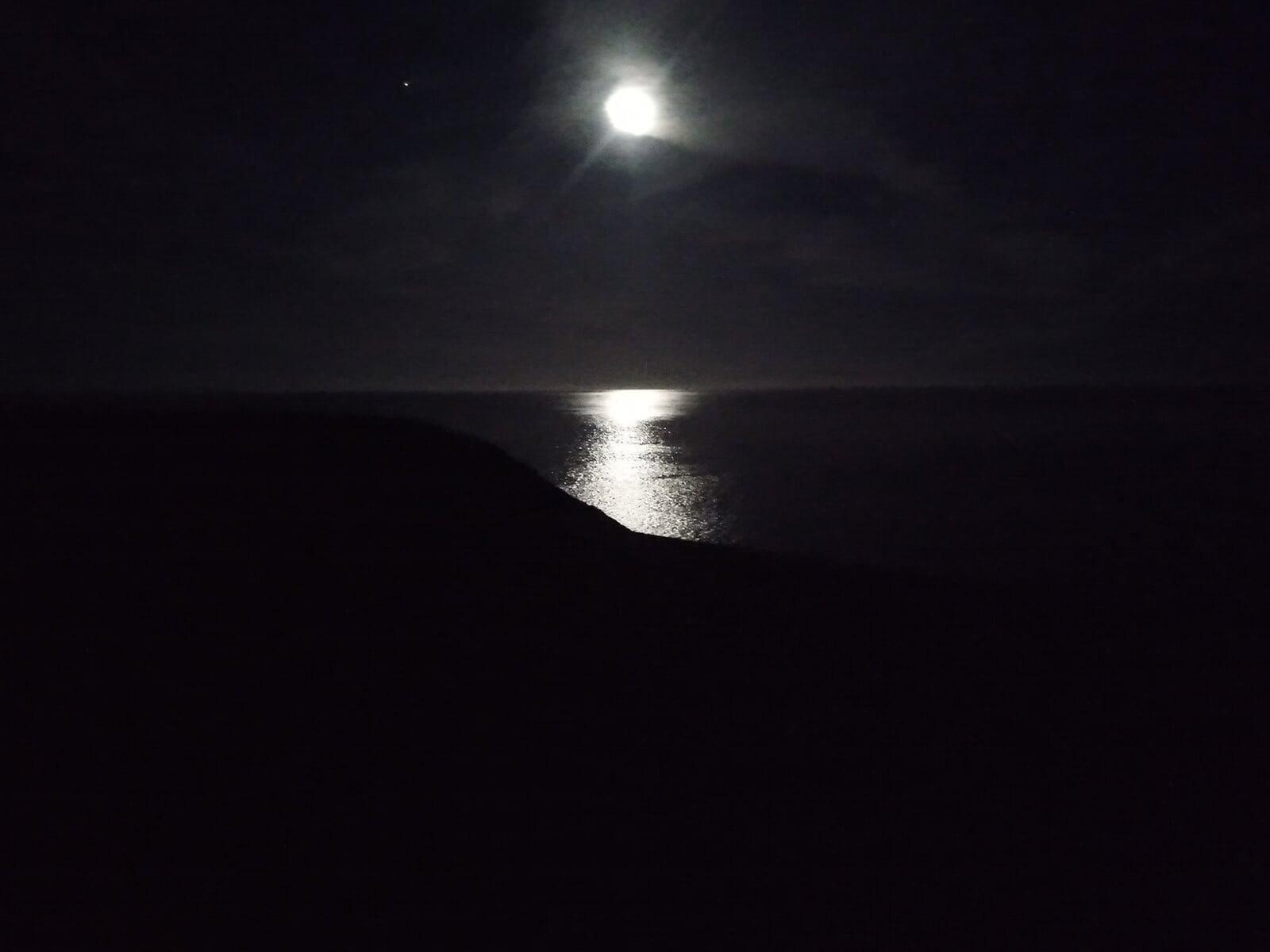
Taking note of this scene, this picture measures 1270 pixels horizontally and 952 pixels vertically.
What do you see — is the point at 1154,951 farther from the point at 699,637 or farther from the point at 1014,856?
the point at 699,637

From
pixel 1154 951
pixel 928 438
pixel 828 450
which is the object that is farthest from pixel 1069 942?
pixel 928 438

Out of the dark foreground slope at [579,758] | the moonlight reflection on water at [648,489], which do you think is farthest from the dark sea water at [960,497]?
the dark foreground slope at [579,758]

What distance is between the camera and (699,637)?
12.4m

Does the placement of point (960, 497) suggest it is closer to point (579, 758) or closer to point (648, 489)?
point (648, 489)

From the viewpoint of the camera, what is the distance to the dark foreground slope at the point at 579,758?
5.75 m

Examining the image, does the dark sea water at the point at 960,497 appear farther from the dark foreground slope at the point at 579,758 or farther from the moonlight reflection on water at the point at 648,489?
the dark foreground slope at the point at 579,758

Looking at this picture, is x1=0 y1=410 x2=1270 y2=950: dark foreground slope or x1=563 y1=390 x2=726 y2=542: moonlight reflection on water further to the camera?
x1=563 y1=390 x2=726 y2=542: moonlight reflection on water

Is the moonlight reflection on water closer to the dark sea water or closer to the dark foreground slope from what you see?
the dark sea water

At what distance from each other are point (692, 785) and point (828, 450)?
7301cm

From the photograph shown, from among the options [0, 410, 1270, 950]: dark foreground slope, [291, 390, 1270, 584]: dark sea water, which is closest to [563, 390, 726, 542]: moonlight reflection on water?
[291, 390, 1270, 584]: dark sea water

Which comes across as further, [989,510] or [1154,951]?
[989,510]

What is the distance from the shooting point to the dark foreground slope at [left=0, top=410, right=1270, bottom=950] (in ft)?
18.9

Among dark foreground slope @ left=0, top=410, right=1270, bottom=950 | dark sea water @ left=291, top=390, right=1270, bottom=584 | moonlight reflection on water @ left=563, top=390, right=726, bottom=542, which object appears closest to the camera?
dark foreground slope @ left=0, top=410, right=1270, bottom=950

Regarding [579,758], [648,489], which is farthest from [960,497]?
[579,758]
